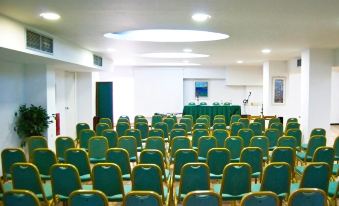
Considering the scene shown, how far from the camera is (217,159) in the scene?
533 centimetres

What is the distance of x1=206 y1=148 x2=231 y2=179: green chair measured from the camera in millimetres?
5285

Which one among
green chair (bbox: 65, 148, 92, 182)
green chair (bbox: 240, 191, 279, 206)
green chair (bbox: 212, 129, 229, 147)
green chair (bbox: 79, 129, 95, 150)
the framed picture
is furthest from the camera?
the framed picture

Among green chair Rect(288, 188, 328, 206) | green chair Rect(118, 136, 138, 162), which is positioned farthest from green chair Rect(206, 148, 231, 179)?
green chair Rect(288, 188, 328, 206)

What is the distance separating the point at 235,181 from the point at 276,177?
54 cm

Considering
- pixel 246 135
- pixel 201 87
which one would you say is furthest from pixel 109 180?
pixel 201 87

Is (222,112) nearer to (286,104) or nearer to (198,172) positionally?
(286,104)

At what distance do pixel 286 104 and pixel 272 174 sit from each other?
1149 centimetres

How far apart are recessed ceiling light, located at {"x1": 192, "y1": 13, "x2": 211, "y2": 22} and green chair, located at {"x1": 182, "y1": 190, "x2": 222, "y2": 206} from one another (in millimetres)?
3045

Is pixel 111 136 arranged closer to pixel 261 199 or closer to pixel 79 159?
pixel 79 159

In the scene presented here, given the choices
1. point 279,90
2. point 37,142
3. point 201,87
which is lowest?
point 37,142

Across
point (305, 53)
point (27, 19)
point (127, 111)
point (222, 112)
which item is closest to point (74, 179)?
point (27, 19)

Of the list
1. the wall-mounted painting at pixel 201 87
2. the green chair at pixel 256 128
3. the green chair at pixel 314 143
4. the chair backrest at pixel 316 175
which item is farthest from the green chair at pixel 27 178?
the wall-mounted painting at pixel 201 87

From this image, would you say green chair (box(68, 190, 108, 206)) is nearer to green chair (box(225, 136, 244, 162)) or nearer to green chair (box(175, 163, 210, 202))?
green chair (box(175, 163, 210, 202))

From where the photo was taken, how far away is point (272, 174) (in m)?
4.29
